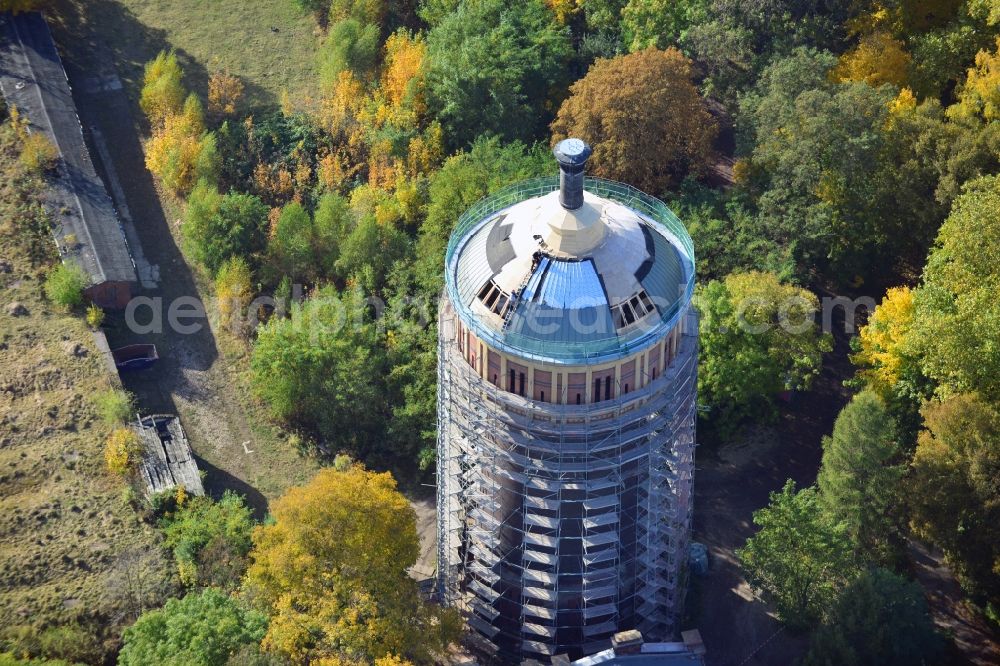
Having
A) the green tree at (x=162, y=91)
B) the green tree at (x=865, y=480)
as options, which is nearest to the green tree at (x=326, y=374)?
the green tree at (x=162, y=91)

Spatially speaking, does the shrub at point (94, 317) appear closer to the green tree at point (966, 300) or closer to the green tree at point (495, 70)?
the green tree at point (495, 70)

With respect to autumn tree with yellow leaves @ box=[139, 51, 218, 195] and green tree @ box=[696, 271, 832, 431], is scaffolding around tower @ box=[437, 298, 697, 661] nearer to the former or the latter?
green tree @ box=[696, 271, 832, 431]

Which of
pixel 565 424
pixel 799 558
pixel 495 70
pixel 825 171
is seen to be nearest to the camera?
pixel 565 424

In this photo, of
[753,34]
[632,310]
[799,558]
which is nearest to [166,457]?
[632,310]

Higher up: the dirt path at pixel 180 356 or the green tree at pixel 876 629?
the dirt path at pixel 180 356

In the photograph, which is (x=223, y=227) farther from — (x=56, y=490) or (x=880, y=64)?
(x=880, y=64)

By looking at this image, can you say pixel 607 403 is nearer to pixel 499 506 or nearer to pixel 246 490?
pixel 499 506
